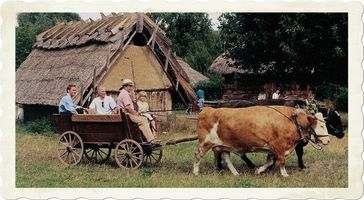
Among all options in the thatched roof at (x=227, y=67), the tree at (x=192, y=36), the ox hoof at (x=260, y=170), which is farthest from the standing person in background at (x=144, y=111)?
the thatched roof at (x=227, y=67)

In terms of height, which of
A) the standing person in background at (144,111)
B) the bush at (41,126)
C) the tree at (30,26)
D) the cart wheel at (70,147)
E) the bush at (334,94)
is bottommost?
the cart wheel at (70,147)

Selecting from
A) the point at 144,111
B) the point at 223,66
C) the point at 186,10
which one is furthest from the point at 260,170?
the point at 223,66

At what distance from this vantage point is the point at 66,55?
19.5 metres

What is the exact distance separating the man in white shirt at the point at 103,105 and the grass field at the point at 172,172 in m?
1.12

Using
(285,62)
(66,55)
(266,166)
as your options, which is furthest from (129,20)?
(266,166)

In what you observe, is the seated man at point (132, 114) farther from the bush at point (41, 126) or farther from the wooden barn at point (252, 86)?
the wooden barn at point (252, 86)

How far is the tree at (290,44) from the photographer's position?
15727mm

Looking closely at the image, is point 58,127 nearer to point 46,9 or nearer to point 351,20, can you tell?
point 46,9

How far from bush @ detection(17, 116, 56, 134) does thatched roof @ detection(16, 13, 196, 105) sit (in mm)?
457

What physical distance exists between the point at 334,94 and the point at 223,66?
4799 millimetres

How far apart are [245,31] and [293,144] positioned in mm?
4040

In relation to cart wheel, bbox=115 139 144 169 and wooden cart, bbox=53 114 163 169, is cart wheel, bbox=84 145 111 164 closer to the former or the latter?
wooden cart, bbox=53 114 163 169

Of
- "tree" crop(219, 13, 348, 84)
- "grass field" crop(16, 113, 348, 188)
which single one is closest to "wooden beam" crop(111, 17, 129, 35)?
"tree" crop(219, 13, 348, 84)

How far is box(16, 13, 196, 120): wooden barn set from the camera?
1823cm
